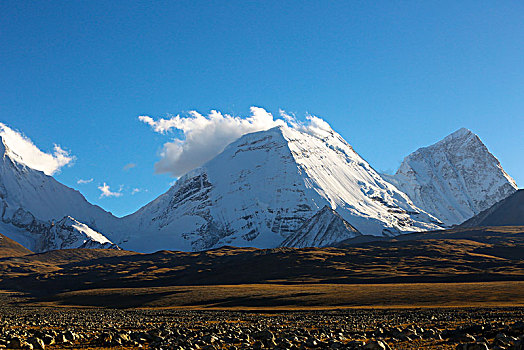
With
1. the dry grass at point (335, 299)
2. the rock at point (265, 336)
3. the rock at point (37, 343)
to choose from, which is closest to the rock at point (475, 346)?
the rock at point (265, 336)

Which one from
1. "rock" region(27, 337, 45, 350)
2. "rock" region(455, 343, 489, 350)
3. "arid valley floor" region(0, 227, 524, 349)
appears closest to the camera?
"rock" region(455, 343, 489, 350)

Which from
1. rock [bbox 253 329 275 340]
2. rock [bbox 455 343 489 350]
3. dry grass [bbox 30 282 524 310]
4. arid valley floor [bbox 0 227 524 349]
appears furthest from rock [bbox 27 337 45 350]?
dry grass [bbox 30 282 524 310]

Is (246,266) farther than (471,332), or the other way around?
(246,266)

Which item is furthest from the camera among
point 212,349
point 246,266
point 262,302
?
point 246,266

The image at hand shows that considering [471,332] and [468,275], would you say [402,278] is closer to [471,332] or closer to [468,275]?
[468,275]

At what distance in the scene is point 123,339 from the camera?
30406 millimetres

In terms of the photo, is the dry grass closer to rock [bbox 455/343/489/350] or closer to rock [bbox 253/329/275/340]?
rock [bbox 253/329/275/340]

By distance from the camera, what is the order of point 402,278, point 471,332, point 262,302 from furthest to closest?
point 402,278
point 262,302
point 471,332

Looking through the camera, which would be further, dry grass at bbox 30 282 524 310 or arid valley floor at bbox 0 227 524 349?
dry grass at bbox 30 282 524 310

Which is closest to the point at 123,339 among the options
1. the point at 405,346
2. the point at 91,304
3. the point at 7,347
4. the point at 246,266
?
the point at 7,347

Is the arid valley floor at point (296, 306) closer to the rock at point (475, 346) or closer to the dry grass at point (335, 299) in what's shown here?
the rock at point (475, 346)

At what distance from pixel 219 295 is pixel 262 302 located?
15313mm

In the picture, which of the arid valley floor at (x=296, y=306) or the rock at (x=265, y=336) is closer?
the arid valley floor at (x=296, y=306)

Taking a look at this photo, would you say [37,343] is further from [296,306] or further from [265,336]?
[296,306]
